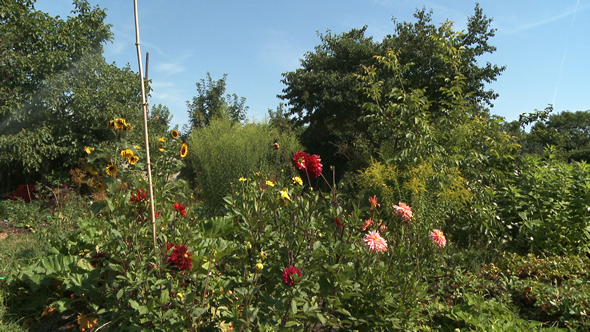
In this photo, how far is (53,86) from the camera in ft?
25.9

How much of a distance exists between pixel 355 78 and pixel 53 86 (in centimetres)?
685

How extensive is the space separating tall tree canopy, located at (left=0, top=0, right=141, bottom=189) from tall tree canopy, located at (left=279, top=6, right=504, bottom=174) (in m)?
4.70

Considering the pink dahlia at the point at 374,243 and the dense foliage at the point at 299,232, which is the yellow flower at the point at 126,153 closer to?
the dense foliage at the point at 299,232

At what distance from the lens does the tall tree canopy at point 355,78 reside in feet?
30.2

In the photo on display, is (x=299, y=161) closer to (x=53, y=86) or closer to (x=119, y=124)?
(x=119, y=124)

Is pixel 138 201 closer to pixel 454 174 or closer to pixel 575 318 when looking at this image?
pixel 575 318

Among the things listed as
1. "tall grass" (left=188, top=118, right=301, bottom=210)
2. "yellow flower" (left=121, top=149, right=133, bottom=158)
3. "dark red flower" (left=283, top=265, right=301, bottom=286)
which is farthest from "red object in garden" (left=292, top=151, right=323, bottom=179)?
"tall grass" (left=188, top=118, right=301, bottom=210)

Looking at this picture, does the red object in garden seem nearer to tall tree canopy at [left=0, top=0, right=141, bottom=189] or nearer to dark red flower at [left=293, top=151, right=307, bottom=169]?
dark red flower at [left=293, top=151, right=307, bottom=169]

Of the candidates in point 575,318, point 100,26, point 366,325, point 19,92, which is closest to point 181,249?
point 366,325

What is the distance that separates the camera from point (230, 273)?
181 cm

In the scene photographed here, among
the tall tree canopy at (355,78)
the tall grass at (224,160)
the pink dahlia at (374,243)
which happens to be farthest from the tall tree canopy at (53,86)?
the pink dahlia at (374,243)

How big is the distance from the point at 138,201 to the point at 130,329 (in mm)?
636

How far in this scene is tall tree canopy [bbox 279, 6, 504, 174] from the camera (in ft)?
30.2

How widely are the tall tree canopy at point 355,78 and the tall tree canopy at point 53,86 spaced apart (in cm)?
470
